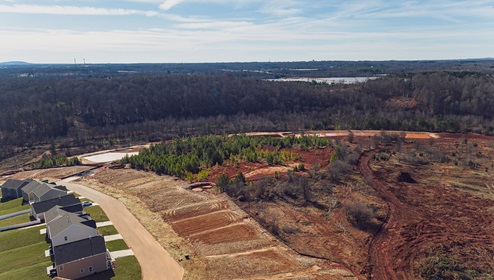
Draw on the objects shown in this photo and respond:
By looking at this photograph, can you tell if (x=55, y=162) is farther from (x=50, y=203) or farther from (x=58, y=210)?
(x=58, y=210)

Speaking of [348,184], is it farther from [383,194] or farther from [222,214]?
[222,214]

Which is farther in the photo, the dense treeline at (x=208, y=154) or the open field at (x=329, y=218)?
the dense treeline at (x=208, y=154)

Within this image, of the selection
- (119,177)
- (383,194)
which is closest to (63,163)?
(119,177)

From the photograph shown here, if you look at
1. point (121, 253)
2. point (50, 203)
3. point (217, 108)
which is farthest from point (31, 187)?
point (217, 108)

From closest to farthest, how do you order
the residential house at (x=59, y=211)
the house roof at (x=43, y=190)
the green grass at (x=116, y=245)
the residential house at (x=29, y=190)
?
the green grass at (x=116, y=245)
the residential house at (x=59, y=211)
the house roof at (x=43, y=190)
the residential house at (x=29, y=190)

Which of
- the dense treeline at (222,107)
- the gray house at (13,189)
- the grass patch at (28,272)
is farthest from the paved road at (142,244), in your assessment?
the dense treeline at (222,107)

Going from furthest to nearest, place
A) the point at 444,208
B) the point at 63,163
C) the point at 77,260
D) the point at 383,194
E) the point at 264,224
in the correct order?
the point at 63,163
the point at 383,194
the point at 444,208
the point at 264,224
the point at 77,260

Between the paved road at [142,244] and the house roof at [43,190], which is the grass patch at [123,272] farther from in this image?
the house roof at [43,190]

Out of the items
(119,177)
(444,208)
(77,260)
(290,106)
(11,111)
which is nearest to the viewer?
(77,260)

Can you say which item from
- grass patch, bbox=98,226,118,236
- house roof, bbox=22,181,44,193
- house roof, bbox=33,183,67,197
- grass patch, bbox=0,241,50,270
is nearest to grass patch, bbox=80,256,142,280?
grass patch, bbox=0,241,50,270
